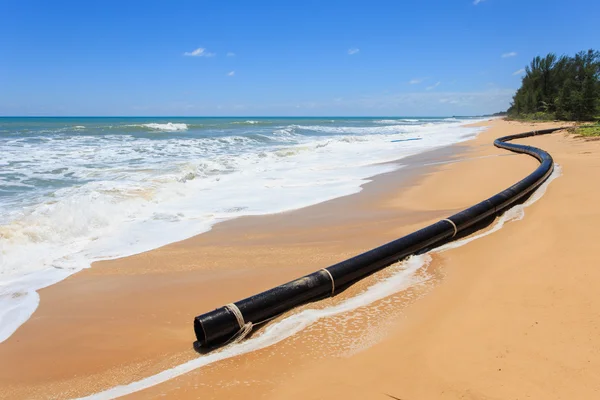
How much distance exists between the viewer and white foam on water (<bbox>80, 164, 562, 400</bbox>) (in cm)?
253

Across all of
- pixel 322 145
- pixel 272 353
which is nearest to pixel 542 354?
pixel 272 353

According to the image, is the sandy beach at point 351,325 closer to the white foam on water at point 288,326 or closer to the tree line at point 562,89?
the white foam on water at point 288,326

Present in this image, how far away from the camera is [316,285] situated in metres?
3.40

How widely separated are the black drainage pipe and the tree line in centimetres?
3309

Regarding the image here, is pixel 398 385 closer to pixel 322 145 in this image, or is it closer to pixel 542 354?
pixel 542 354

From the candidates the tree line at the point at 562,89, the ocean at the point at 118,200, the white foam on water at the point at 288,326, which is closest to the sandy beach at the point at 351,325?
the white foam on water at the point at 288,326

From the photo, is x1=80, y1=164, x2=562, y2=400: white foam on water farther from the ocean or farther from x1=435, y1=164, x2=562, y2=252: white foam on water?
the ocean

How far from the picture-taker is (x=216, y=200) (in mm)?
8516

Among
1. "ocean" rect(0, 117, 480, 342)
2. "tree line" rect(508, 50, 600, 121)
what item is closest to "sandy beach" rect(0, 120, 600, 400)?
"ocean" rect(0, 117, 480, 342)

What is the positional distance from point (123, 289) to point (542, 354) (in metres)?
3.74

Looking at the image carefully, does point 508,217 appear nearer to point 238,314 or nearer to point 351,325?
point 351,325

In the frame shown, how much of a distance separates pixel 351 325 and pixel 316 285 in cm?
53

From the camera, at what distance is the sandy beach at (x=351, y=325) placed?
7.52 ft

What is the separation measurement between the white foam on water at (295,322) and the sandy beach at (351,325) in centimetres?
6
